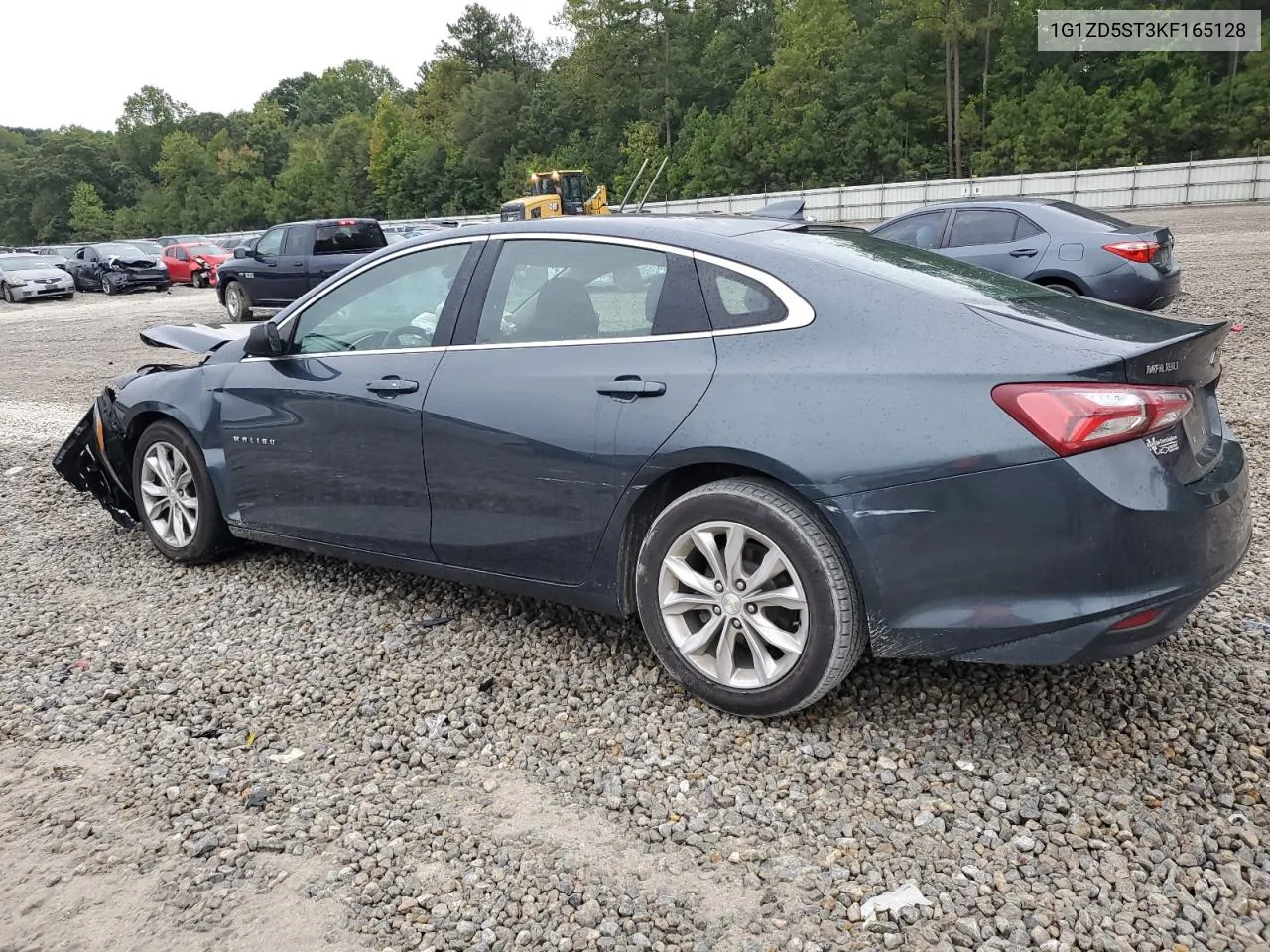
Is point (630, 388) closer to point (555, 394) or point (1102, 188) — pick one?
point (555, 394)

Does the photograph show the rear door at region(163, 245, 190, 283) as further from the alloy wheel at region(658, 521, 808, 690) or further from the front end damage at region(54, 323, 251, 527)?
the alloy wheel at region(658, 521, 808, 690)

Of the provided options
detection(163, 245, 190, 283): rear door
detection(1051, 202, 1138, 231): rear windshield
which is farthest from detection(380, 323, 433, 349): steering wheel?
detection(163, 245, 190, 283): rear door

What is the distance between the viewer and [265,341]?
15.3ft

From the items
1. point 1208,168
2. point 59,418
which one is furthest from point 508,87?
point 59,418

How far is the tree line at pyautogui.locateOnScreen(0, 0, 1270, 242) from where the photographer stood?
169 ft

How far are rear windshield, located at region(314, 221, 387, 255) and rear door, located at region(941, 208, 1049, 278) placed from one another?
10.7m

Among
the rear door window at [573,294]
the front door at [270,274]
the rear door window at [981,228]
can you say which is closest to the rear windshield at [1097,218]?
the rear door window at [981,228]

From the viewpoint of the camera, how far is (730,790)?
3092 millimetres

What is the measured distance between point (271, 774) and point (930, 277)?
8.68 feet

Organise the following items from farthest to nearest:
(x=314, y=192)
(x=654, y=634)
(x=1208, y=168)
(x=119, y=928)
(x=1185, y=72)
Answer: (x=314, y=192) → (x=1185, y=72) → (x=1208, y=168) → (x=654, y=634) → (x=119, y=928)

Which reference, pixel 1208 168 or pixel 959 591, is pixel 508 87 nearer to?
pixel 1208 168

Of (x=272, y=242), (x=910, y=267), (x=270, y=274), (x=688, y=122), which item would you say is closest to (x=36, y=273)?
(x=272, y=242)

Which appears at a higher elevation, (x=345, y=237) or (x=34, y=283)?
(x=345, y=237)

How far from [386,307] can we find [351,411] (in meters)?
0.48
